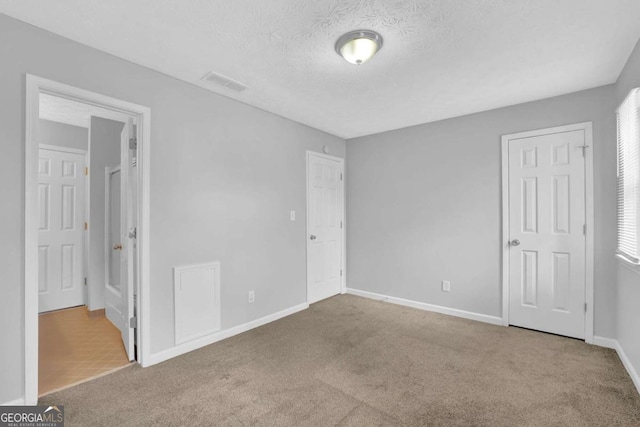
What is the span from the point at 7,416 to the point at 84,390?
0.39 m

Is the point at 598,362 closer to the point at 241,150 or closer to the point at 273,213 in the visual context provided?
the point at 273,213

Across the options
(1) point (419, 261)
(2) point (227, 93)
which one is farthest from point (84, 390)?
(1) point (419, 261)

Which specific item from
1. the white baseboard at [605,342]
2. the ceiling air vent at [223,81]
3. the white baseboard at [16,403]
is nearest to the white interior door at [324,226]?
the ceiling air vent at [223,81]

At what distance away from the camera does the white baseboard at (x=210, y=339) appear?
8.34 feet

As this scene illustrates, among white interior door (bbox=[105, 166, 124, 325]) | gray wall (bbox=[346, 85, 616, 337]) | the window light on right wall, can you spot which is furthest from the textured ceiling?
white interior door (bbox=[105, 166, 124, 325])

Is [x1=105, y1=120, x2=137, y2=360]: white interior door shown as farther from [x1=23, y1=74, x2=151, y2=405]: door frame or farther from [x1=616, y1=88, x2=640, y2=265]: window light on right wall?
[x1=616, y1=88, x2=640, y2=265]: window light on right wall

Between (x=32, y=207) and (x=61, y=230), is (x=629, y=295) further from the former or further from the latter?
(x=61, y=230)

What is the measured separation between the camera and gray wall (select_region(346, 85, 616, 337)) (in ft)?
9.34

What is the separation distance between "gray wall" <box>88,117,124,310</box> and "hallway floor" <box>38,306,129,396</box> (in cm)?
34

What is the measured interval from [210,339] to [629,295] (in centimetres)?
363

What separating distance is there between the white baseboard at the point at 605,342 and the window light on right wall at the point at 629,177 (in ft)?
2.86

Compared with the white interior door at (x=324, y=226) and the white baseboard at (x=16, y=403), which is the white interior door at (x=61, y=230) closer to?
the white baseboard at (x=16, y=403)

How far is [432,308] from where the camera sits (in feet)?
12.9

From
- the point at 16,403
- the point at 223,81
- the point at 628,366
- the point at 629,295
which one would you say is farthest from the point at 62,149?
the point at 628,366
